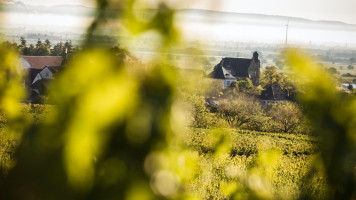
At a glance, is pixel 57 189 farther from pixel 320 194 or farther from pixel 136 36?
pixel 320 194

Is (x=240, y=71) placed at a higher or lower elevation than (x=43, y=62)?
lower

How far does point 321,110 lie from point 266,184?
352 mm

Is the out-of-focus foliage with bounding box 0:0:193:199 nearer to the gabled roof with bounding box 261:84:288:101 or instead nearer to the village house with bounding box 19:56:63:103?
the village house with bounding box 19:56:63:103

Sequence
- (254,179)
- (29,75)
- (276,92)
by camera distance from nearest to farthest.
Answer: (254,179) → (29,75) → (276,92)

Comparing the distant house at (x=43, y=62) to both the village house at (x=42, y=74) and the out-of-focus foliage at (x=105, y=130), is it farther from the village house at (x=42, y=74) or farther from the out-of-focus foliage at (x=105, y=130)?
the out-of-focus foliage at (x=105, y=130)

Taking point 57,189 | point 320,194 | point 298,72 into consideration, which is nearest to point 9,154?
point 57,189

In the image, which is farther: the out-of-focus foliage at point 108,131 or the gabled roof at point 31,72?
the gabled roof at point 31,72

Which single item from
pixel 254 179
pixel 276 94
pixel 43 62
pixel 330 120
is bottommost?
pixel 276 94

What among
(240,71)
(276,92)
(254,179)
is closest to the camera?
(254,179)

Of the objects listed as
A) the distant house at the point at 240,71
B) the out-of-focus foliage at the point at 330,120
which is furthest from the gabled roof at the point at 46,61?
the distant house at the point at 240,71

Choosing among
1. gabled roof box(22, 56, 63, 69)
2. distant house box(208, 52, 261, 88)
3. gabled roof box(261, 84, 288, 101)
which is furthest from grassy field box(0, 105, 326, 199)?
distant house box(208, 52, 261, 88)

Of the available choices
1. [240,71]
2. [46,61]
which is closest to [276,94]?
[46,61]

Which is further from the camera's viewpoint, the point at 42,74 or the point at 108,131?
the point at 42,74

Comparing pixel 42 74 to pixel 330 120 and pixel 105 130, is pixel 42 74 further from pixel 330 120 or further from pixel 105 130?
pixel 330 120
